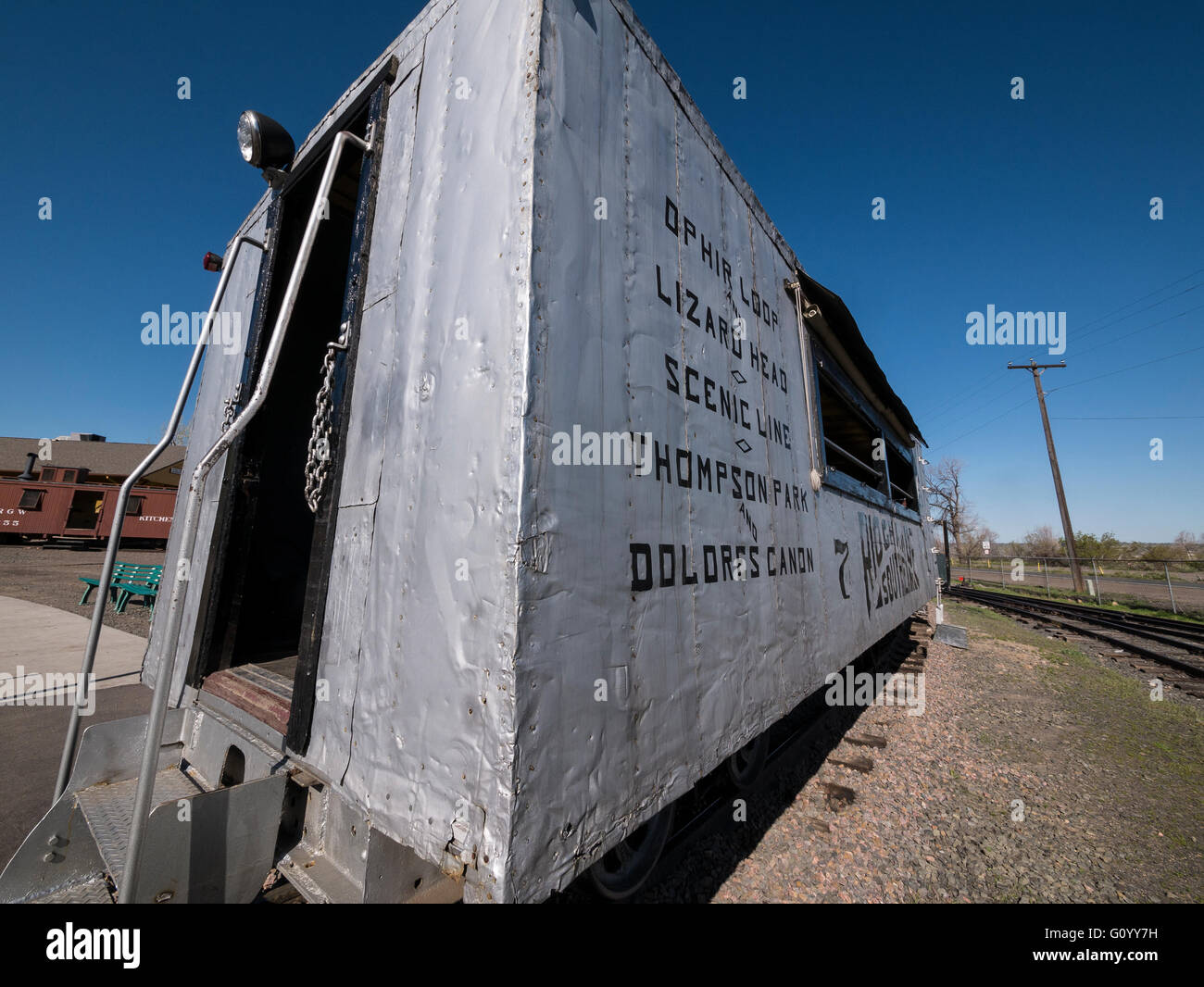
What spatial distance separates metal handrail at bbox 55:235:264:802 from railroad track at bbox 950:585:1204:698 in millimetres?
11639

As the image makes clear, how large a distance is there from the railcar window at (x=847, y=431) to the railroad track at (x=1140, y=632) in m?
5.39

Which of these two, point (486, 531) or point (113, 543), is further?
point (113, 543)

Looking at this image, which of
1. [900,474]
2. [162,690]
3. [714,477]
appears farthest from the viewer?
[900,474]

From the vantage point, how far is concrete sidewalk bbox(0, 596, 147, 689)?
17.8ft

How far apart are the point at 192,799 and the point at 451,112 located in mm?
2522

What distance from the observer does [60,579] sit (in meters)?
12.9

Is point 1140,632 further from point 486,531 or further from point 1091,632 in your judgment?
point 486,531

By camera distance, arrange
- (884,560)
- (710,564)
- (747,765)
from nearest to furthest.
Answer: (710,564) → (747,765) → (884,560)

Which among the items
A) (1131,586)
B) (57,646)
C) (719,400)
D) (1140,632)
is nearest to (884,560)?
(719,400)

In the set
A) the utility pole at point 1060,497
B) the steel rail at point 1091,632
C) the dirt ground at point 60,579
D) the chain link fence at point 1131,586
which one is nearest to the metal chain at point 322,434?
the dirt ground at point 60,579

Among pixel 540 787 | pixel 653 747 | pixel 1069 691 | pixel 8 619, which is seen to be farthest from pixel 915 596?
pixel 8 619

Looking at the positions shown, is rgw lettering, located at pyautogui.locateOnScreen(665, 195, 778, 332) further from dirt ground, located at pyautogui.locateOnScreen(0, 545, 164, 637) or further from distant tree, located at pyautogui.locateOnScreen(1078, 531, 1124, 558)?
distant tree, located at pyautogui.locateOnScreen(1078, 531, 1124, 558)

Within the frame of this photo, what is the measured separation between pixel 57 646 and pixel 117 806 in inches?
276

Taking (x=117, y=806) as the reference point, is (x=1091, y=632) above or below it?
below
